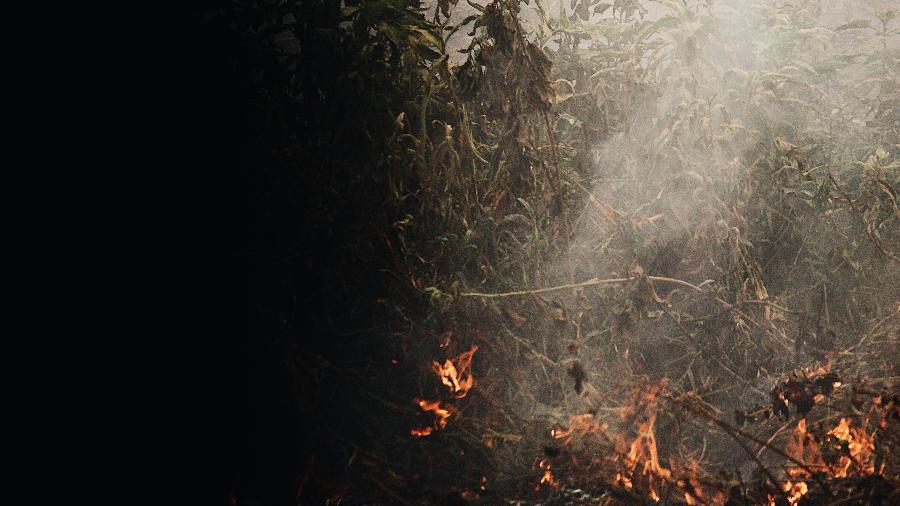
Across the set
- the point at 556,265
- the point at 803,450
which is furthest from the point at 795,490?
the point at 556,265

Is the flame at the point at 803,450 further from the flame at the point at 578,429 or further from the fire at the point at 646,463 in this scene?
the flame at the point at 578,429

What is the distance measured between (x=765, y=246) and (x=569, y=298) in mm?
922

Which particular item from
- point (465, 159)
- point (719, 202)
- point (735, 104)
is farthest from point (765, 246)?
point (465, 159)

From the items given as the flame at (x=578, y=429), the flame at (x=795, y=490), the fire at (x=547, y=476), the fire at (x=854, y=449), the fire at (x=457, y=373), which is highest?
the fire at (x=457, y=373)

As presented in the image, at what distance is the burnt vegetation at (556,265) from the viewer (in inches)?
75.4

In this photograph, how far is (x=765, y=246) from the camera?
2725 mm

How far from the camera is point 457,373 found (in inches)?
85.2

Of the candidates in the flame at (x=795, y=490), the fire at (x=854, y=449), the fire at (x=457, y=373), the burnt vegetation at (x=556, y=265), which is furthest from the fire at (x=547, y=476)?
the fire at (x=854, y=449)

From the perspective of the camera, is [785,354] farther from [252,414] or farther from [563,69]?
[252,414]

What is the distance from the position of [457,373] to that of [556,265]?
2.13 feet

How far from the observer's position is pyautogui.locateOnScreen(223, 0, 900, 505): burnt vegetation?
1914 millimetres

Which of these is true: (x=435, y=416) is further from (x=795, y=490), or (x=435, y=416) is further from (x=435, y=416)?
(x=795, y=490)

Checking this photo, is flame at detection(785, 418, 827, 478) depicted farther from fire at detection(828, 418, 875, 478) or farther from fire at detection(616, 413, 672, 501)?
fire at detection(616, 413, 672, 501)

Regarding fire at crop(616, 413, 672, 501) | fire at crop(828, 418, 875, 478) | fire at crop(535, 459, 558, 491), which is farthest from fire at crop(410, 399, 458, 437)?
fire at crop(828, 418, 875, 478)
